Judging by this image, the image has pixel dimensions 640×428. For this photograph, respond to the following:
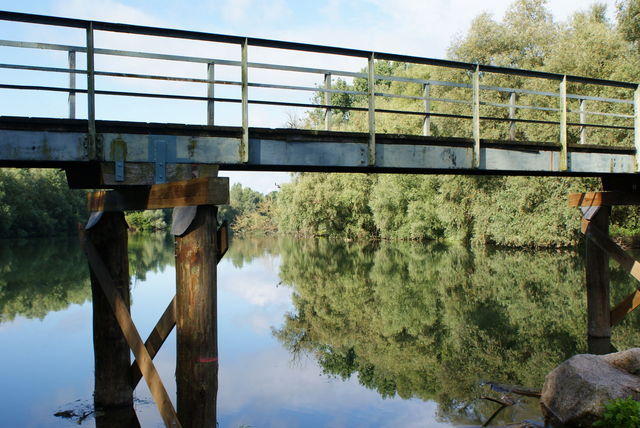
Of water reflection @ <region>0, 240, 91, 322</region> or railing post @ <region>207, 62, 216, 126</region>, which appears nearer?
railing post @ <region>207, 62, 216, 126</region>

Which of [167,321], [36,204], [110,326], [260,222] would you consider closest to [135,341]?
[167,321]

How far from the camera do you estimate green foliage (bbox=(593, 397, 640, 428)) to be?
22.0 ft

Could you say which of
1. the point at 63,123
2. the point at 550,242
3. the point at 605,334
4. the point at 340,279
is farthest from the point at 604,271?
the point at 550,242

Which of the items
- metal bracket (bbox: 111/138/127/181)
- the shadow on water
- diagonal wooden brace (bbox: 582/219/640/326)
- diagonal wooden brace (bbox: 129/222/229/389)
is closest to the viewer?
diagonal wooden brace (bbox: 129/222/229/389)

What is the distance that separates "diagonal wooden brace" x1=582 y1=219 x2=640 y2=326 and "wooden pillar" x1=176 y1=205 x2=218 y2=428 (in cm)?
891

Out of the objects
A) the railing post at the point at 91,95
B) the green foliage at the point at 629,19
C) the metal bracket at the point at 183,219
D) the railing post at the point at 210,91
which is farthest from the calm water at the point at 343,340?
the green foliage at the point at 629,19

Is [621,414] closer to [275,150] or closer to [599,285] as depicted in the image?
[275,150]

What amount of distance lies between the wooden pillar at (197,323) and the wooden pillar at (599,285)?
895cm

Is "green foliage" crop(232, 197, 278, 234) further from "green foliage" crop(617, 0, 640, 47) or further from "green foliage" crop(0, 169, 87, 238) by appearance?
"green foliage" crop(617, 0, 640, 47)

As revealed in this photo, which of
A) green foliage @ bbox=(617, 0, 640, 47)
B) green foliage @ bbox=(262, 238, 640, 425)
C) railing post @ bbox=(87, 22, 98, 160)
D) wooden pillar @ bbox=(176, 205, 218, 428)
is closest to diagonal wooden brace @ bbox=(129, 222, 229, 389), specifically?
wooden pillar @ bbox=(176, 205, 218, 428)

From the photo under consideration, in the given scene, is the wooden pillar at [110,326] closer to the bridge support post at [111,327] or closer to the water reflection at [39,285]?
the bridge support post at [111,327]

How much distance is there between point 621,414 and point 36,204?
7215 centimetres

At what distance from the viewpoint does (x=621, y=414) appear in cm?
684

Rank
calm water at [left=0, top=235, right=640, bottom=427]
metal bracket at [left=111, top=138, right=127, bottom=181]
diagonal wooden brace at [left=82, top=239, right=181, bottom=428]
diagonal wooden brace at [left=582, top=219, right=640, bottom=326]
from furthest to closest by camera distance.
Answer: diagonal wooden brace at [left=582, top=219, right=640, bottom=326]
calm water at [left=0, top=235, right=640, bottom=427]
metal bracket at [left=111, top=138, right=127, bottom=181]
diagonal wooden brace at [left=82, top=239, right=181, bottom=428]
